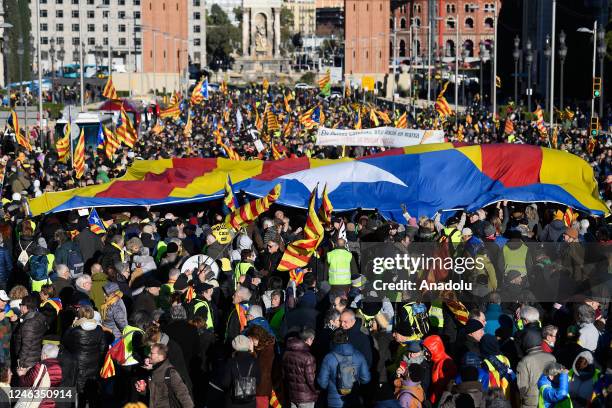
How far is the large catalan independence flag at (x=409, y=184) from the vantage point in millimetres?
20406

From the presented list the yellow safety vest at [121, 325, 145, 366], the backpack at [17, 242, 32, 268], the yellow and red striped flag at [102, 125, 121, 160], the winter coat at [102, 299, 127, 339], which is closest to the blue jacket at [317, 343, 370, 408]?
the yellow safety vest at [121, 325, 145, 366]

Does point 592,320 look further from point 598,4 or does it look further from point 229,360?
point 598,4

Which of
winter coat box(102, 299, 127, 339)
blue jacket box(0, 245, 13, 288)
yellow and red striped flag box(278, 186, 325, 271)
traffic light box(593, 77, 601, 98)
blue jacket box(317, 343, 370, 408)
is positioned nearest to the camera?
blue jacket box(317, 343, 370, 408)

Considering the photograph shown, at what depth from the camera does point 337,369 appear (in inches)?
412

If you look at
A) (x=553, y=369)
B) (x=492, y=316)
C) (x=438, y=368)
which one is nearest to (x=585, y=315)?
(x=492, y=316)

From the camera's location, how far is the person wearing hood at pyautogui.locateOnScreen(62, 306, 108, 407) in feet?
38.4

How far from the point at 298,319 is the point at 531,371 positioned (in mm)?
2560

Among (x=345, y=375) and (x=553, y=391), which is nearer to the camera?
(x=553, y=391)

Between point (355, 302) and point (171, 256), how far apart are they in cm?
295

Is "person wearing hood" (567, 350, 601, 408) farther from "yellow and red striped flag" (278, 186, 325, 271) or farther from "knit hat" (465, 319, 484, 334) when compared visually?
"yellow and red striped flag" (278, 186, 325, 271)

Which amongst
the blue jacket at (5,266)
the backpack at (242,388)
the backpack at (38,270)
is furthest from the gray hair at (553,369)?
the blue jacket at (5,266)

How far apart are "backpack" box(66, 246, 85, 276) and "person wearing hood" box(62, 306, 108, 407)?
373cm

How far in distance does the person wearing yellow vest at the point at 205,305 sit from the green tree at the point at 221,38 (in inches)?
6374

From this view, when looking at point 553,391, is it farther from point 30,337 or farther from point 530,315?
point 30,337
